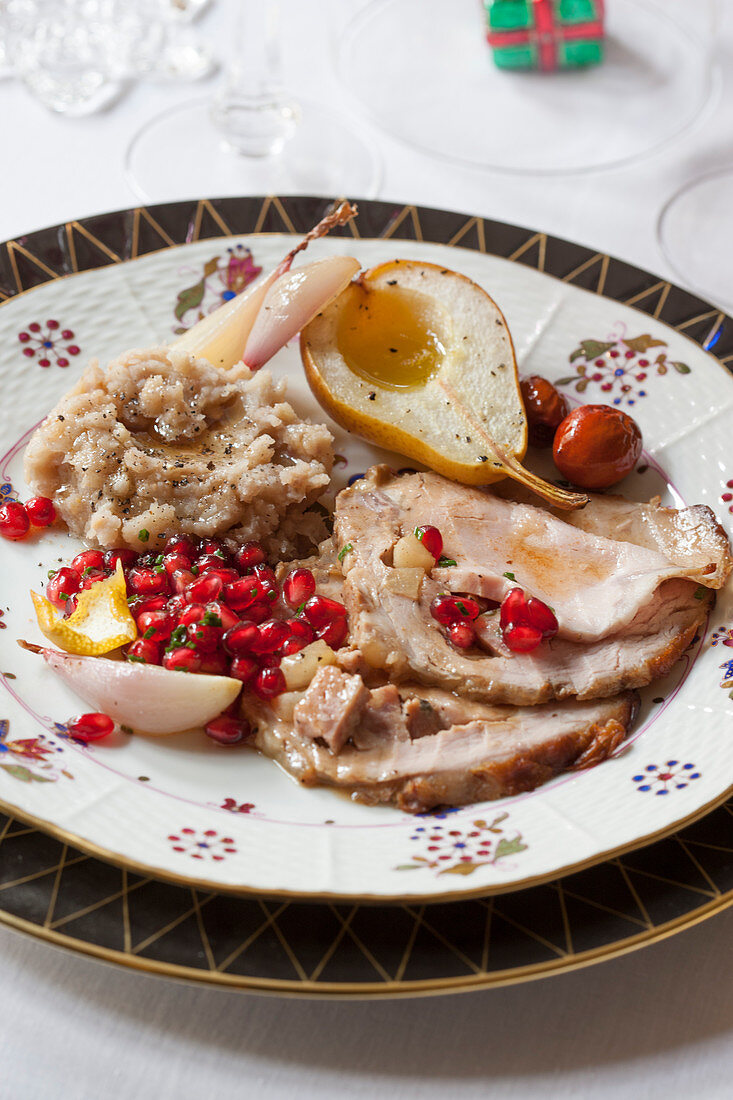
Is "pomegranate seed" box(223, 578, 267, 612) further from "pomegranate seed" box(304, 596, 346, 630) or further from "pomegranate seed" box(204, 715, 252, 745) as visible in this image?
"pomegranate seed" box(204, 715, 252, 745)

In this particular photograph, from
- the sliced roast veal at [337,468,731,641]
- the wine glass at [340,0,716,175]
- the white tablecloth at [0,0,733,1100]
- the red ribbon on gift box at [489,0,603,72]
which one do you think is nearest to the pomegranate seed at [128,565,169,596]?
the sliced roast veal at [337,468,731,641]

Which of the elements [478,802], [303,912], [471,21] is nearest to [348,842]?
[303,912]

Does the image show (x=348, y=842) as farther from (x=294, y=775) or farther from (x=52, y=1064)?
(x=52, y=1064)

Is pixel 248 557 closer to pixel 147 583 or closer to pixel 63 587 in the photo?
pixel 147 583

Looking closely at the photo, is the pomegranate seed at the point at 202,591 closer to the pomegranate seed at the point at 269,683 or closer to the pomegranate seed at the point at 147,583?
the pomegranate seed at the point at 147,583

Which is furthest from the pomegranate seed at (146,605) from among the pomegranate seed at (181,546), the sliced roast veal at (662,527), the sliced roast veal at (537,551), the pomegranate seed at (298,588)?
the sliced roast veal at (662,527)

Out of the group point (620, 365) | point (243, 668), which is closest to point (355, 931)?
point (243, 668)
